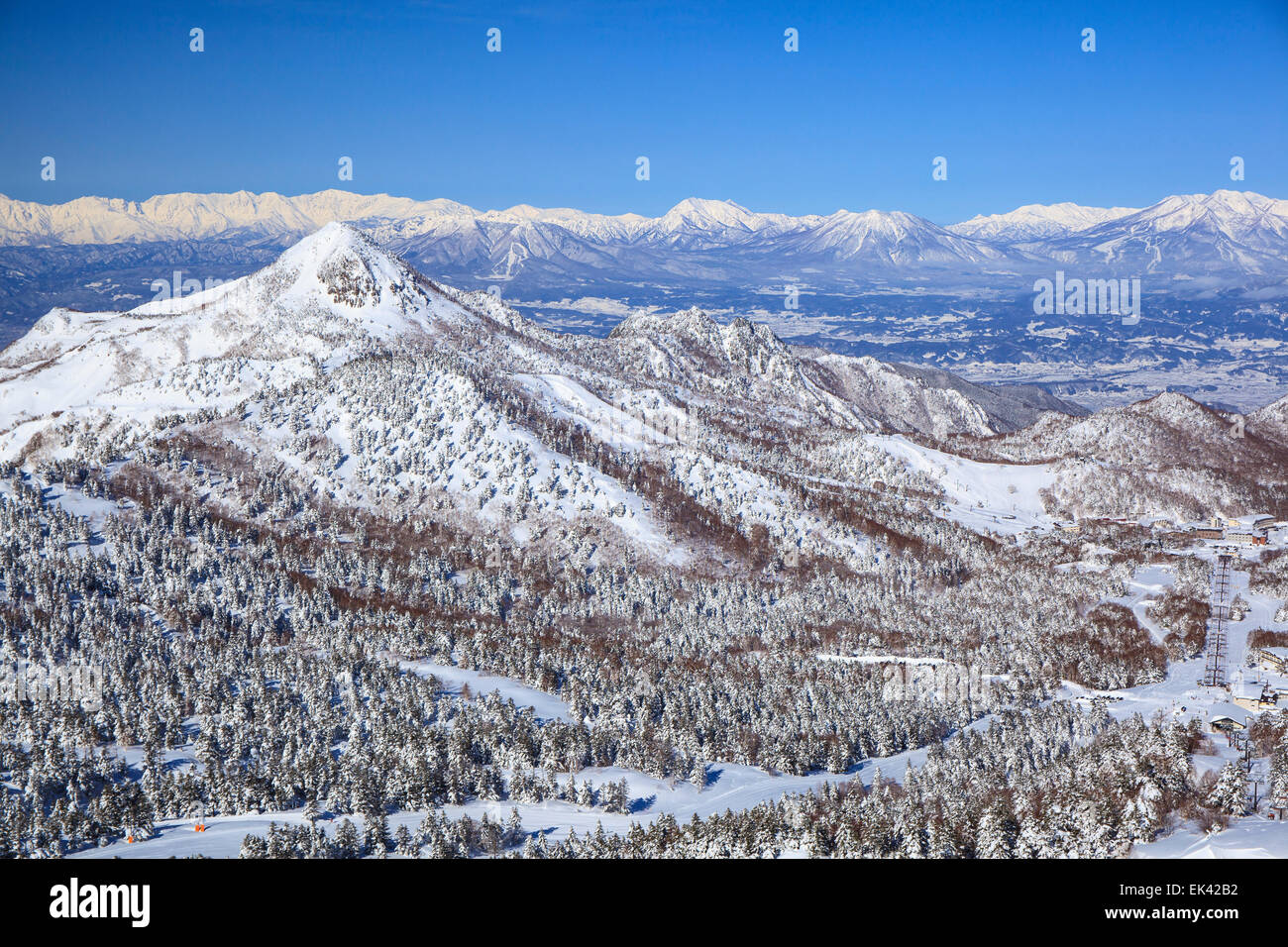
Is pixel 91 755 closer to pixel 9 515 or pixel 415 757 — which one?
pixel 415 757

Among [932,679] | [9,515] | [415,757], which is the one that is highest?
[9,515]

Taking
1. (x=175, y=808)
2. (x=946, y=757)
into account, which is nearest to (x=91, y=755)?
(x=175, y=808)

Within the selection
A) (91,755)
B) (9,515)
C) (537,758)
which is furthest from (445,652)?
(9,515)

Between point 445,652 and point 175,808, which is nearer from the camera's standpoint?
point 175,808
